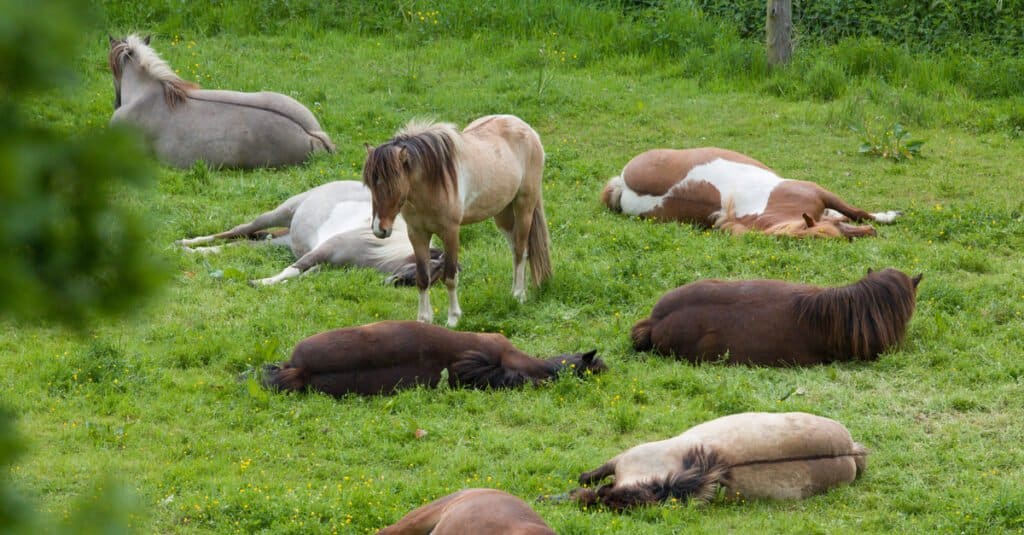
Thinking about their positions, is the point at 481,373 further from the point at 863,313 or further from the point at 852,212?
the point at 852,212

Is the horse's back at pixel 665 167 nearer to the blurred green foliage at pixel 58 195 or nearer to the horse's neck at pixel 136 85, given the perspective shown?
the horse's neck at pixel 136 85

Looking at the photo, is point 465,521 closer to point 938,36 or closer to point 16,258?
point 16,258

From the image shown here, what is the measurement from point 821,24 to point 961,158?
4.42m

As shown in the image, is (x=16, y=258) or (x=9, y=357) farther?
(x=9, y=357)

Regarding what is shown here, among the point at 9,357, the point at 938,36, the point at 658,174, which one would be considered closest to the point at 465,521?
the point at 9,357

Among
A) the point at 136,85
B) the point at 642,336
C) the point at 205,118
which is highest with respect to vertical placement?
the point at 136,85

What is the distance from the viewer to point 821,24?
16016 millimetres

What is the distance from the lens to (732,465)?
534 centimetres

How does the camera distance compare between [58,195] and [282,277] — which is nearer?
[58,195]

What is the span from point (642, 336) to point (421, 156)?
1947 mm

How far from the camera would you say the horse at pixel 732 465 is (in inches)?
207

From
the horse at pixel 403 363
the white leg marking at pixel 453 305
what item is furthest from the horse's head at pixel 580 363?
the white leg marking at pixel 453 305

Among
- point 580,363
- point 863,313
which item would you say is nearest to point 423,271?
point 580,363

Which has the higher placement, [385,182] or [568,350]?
[385,182]
